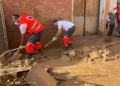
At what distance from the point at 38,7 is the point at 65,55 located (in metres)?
2.01

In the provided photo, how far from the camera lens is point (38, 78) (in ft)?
8.62

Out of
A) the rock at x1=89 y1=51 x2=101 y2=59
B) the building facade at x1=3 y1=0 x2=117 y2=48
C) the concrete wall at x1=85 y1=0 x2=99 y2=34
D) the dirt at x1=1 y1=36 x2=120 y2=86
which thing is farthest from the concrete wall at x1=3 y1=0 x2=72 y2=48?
the rock at x1=89 y1=51 x2=101 y2=59

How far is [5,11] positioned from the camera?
4.42m

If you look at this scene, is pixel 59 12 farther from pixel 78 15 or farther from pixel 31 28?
pixel 31 28

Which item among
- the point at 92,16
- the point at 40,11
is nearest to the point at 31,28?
the point at 40,11

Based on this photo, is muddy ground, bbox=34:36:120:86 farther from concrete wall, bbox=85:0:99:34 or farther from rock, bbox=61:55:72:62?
concrete wall, bbox=85:0:99:34

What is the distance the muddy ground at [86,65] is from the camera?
3.24 m

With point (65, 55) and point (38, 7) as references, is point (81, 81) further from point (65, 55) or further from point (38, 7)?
point (38, 7)

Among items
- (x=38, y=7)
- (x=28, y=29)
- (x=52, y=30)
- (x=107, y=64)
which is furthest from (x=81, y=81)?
(x=38, y=7)

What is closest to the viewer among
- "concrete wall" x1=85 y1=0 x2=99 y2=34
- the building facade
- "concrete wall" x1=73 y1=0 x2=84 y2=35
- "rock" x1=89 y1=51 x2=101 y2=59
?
"rock" x1=89 y1=51 x2=101 y2=59

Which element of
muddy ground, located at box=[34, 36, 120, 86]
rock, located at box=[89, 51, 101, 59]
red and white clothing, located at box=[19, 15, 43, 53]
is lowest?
muddy ground, located at box=[34, 36, 120, 86]

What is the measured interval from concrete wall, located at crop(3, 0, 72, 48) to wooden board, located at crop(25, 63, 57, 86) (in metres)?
2.41

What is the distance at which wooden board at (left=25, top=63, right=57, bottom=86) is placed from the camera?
2551 millimetres

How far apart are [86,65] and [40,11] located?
255 centimetres
